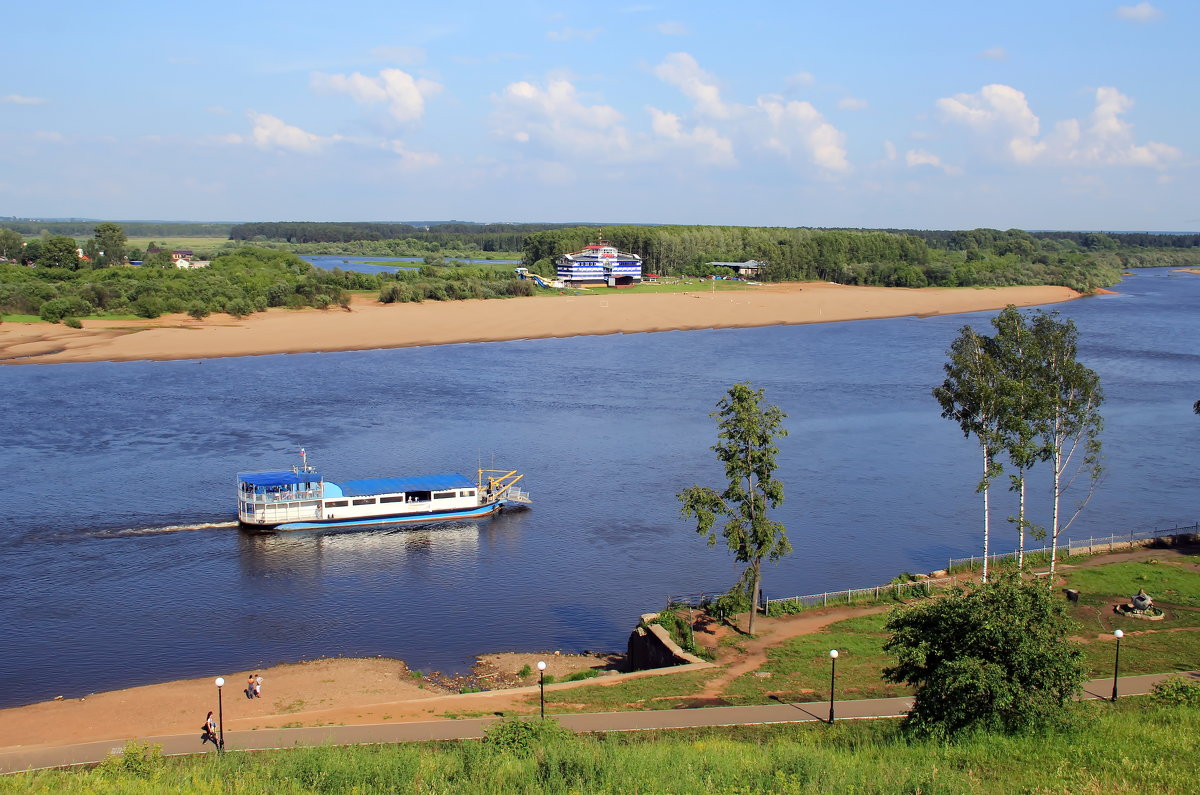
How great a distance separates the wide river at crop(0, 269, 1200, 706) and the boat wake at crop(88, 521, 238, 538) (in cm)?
12

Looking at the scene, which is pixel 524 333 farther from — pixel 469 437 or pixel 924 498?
pixel 924 498

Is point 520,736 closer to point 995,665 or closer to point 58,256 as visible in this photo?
point 995,665

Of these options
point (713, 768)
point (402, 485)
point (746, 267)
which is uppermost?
point (746, 267)

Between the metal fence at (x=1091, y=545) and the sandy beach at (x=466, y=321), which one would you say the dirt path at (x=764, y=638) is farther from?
the sandy beach at (x=466, y=321)

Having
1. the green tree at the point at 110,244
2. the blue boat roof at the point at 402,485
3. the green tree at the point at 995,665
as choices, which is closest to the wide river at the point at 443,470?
the blue boat roof at the point at 402,485

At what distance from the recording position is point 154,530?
142 ft

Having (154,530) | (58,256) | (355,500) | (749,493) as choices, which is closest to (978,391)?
(749,493)

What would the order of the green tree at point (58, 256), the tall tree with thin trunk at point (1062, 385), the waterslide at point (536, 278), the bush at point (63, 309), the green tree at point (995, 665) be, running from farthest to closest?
the waterslide at point (536, 278), the green tree at point (58, 256), the bush at point (63, 309), the tall tree with thin trunk at point (1062, 385), the green tree at point (995, 665)

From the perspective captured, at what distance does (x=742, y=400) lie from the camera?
31328 millimetres

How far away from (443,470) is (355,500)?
724 centimetres

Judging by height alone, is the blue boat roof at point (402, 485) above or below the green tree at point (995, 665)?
below

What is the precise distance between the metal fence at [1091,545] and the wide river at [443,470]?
150 centimetres

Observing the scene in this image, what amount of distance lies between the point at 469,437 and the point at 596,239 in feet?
412

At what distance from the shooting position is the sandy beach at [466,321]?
300ft
